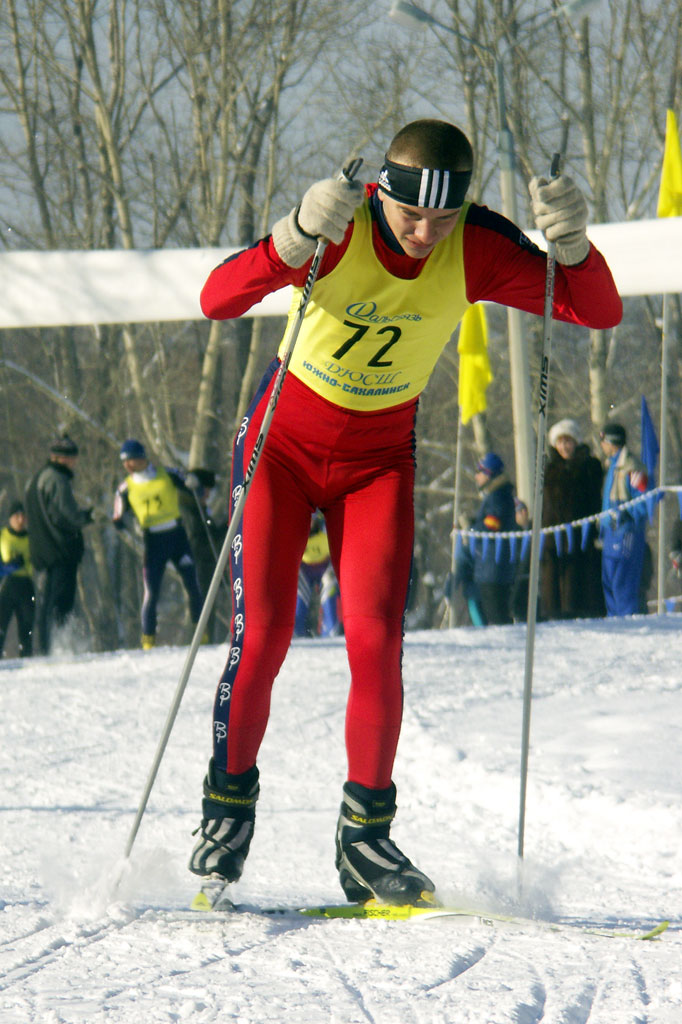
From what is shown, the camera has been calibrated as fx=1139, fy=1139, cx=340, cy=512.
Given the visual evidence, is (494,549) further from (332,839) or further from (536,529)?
(536,529)

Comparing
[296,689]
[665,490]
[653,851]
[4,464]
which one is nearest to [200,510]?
[296,689]

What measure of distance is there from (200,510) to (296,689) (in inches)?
109

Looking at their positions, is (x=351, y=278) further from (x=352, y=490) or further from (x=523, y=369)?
(x=523, y=369)

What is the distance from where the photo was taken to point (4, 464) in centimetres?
2311

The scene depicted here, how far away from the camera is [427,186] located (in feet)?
8.03

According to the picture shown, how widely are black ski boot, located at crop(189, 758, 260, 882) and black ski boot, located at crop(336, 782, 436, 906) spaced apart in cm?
23

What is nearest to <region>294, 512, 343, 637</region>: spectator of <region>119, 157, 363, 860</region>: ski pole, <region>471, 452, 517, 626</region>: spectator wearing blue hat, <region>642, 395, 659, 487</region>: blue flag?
<region>471, 452, 517, 626</region>: spectator wearing blue hat

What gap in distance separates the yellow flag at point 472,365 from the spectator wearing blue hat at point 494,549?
4.49ft

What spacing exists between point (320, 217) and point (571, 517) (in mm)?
6234

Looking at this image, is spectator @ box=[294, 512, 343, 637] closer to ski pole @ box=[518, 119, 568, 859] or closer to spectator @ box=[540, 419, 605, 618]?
spectator @ box=[540, 419, 605, 618]

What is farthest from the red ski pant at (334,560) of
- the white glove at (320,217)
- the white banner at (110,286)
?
the white banner at (110,286)

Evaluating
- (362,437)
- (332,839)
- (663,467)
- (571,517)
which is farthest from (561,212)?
(663,467)

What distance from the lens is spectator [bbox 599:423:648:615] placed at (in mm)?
8094

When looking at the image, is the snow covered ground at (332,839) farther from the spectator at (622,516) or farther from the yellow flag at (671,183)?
the yellow flag at (671,183)
